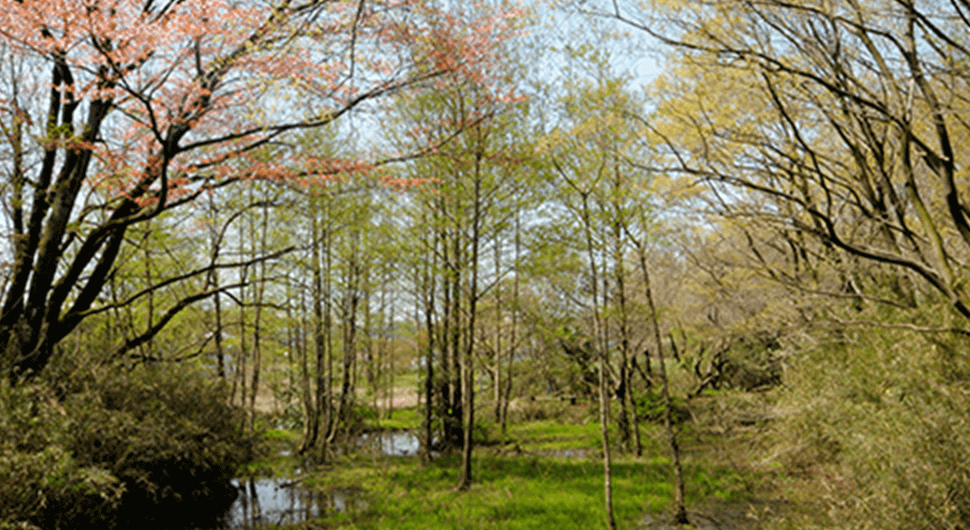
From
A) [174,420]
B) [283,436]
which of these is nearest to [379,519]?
[174,420]

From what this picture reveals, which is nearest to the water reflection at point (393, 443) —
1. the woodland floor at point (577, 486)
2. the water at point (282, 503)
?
the woodland floor at point (577, 486)

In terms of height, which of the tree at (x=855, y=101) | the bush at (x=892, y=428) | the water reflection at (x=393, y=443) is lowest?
the water reflection at (x=393, y=443)

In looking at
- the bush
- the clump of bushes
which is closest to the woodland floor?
the bush

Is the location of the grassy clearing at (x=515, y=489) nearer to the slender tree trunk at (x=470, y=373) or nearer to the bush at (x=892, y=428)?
the slender tree trunk at (x=470, y=373)

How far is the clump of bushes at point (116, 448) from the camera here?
493 centimetres

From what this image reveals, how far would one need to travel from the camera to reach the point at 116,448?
6.41m

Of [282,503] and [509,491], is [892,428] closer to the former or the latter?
[509,491]

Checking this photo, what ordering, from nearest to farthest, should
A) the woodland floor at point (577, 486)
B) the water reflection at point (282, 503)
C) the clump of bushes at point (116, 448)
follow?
the clump of bushes at point (116, 448) → the woodland floor at point (577, 486) → the water reflection at point (282, 503)

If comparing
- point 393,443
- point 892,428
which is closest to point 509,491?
point 892,428

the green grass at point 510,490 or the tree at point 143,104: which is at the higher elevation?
the tree at point 143,104

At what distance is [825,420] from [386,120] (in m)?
9.30

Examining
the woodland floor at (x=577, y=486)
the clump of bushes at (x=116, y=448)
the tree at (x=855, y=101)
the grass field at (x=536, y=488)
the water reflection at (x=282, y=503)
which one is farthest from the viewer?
the water reflection at (x=282, y=503)

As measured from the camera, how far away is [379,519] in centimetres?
767

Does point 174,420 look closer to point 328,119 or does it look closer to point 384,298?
point 328,119
